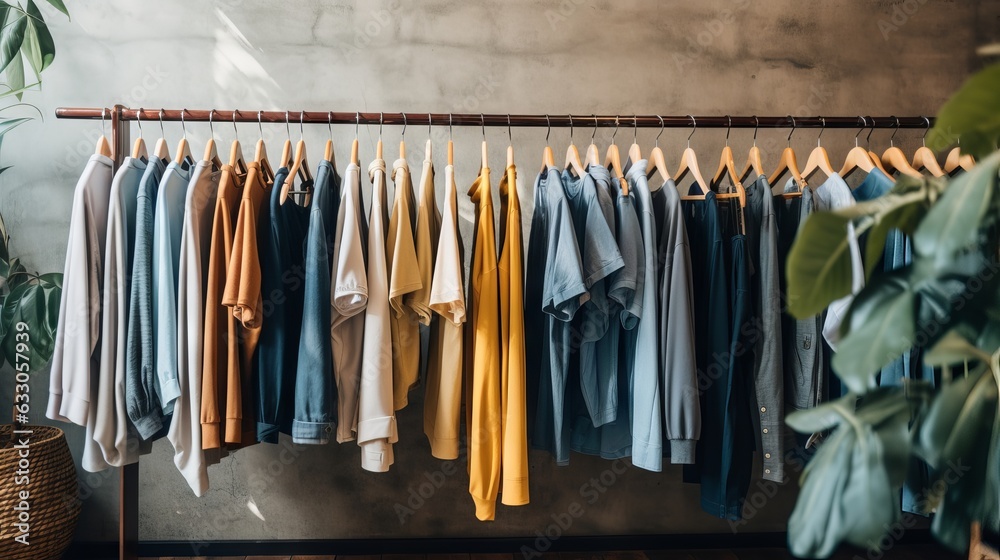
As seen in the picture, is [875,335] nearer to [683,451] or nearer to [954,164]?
[683,451]

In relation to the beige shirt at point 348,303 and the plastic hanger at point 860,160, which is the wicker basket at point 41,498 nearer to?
the beige shirt at point 348,303

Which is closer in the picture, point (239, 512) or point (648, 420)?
point (648, 420)

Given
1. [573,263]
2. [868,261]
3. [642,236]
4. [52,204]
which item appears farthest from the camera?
[52,204]

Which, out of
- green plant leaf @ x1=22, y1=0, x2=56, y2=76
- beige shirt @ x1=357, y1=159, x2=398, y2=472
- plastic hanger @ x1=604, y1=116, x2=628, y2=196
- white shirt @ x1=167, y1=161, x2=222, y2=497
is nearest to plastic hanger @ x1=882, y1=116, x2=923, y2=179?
plastic hanger @ x1=604, y1=116, x2=628, y2=196

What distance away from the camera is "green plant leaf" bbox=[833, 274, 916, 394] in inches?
23.5

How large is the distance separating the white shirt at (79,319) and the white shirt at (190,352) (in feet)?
0.78

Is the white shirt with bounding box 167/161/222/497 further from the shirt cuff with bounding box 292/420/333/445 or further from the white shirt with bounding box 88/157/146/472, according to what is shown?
the shirt cuff with bounding box 292/420/333/445

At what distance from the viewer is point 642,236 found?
5.59 ft

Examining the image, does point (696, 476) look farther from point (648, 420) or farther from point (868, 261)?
point (868, 261)

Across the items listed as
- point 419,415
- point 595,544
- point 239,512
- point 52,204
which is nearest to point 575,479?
point 595,544

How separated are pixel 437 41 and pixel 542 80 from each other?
459 mm

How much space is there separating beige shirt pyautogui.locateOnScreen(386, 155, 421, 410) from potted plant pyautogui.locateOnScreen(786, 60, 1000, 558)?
1.10 metres

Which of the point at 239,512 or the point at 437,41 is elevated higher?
the point at 437,41

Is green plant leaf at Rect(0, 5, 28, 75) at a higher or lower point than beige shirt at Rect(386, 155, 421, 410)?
higher
